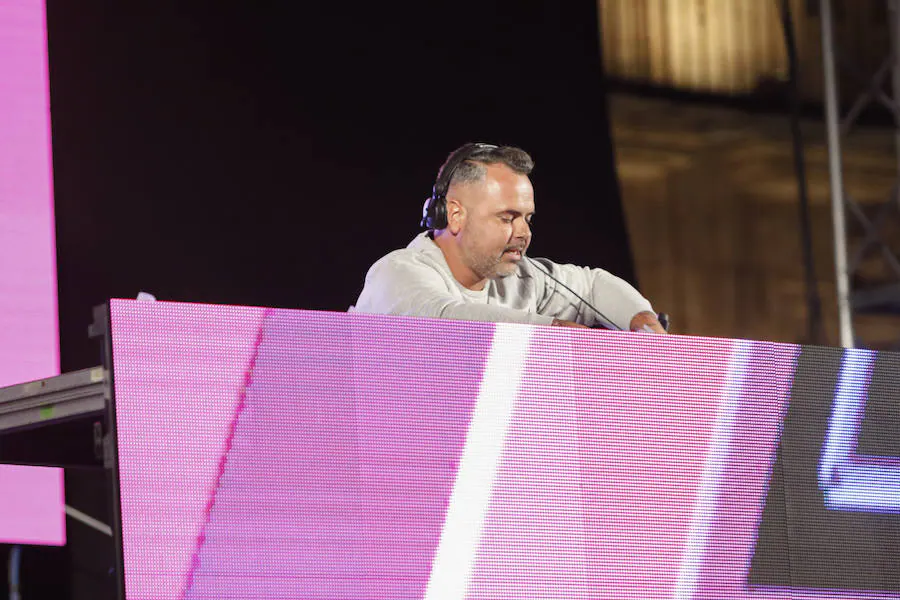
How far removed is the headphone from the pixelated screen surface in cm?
123

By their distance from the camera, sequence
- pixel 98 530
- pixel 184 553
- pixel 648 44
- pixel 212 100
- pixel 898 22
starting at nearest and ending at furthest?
pixel 184 553 < pixel 98 530 < pixel 212 100 < pixel 898 22 < pixel 648 44

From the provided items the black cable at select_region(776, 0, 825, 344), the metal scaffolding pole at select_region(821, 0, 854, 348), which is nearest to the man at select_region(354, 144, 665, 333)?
the metal scaffolding pole at select_region(821, 0, 854, 348)

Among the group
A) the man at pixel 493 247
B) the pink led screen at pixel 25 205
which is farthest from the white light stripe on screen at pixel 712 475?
the pink led screen at pixel 25 205

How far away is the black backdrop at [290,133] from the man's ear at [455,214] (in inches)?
46.3

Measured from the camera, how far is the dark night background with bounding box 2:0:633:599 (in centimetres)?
338

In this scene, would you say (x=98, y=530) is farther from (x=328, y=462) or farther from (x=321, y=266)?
(x=328, y=462)

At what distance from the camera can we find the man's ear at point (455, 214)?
2418mm

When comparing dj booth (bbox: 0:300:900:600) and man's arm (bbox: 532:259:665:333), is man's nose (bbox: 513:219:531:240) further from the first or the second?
dj booth (bbox: 0:300:900:600)

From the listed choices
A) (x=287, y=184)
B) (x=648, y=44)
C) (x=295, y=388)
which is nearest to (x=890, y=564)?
(x=295, y=388)

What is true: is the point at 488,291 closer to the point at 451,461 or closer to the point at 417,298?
the point at 417,298

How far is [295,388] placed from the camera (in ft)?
4.96

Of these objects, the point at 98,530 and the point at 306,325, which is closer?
the point at 306,325

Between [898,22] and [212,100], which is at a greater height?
[898,22]

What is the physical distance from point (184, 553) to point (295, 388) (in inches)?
8.8
